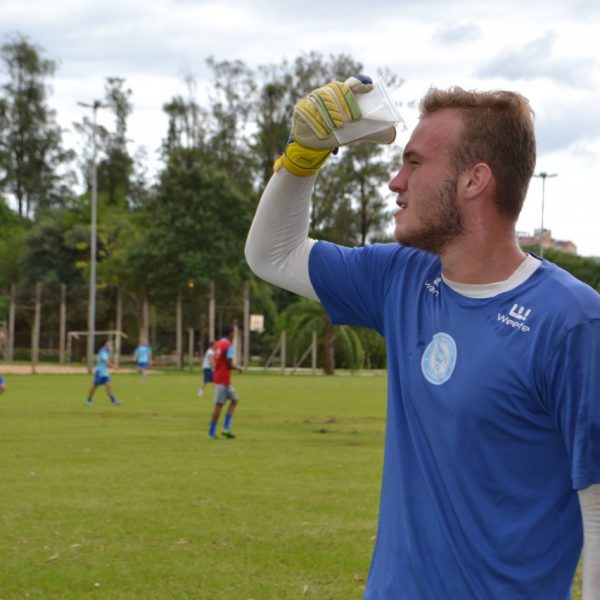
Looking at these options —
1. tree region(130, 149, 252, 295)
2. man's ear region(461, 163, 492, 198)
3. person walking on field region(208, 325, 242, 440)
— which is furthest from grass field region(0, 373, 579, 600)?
tree region(130, 149, 252, 295)

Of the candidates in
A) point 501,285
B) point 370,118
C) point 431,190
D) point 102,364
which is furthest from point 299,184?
point 102,364

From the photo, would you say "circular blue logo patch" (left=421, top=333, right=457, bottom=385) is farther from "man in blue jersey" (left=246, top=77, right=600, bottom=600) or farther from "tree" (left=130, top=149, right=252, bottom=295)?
"tree" (left=130, top=149, right=252, bottom=295)

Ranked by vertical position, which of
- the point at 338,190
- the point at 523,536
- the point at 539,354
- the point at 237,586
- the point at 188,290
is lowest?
the point at 237,586

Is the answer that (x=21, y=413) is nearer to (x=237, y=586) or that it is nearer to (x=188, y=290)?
(x=237, y=586)

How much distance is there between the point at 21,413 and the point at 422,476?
24288 mm

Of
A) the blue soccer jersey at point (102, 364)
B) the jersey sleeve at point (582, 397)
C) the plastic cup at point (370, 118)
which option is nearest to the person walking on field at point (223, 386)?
the blue soccer jersey at point (102, 364)

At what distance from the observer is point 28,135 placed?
84062 mm

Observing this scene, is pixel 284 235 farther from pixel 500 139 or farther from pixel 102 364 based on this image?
pixel 102 364

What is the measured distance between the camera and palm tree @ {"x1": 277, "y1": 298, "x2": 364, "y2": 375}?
61.4m

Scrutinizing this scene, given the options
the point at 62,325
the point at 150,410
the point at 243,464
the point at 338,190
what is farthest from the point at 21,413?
the point at 338,190

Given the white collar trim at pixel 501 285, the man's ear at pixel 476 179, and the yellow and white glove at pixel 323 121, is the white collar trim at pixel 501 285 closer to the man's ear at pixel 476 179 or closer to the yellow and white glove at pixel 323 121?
the man's ear at pixel 476 179

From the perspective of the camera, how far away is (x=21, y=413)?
85.8 feet

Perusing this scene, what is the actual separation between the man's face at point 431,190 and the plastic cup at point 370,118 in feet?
0.50

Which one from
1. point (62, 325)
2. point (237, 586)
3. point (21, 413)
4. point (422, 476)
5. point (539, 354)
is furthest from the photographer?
point (62, 325)
